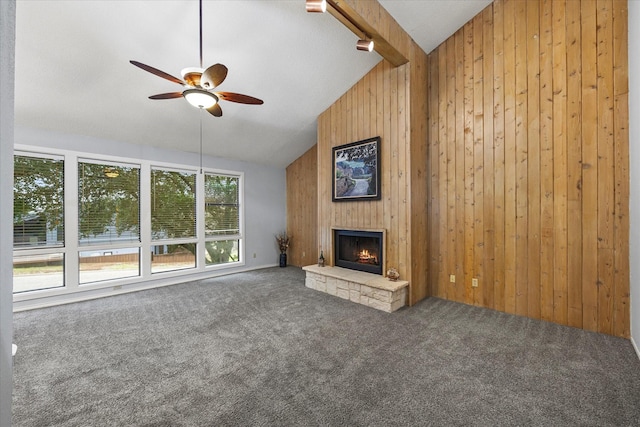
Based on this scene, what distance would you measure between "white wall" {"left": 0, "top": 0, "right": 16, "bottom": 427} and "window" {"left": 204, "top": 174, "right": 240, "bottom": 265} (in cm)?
504

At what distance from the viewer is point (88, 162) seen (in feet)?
14.1

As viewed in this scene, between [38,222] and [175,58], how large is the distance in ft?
10.2

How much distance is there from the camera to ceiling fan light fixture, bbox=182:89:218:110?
2482mm

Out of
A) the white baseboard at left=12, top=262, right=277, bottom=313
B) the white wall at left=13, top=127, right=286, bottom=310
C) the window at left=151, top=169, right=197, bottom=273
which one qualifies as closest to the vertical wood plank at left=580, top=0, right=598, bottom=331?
the white wall at left=13, top=127, right=286, bottom=310

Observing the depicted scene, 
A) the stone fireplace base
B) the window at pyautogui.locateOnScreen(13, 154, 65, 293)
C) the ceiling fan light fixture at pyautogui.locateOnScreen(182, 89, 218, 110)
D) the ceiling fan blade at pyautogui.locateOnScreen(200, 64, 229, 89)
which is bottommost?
the stone fireplace base

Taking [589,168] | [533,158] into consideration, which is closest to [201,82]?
[533,158]

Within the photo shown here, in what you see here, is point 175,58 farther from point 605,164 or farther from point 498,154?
point 605,164

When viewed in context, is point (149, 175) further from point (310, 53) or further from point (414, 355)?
point (414, 355)

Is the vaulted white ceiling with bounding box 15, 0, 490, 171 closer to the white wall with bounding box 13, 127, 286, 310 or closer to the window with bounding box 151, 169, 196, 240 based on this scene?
the white wall with bounding box 13, 127, 286, 310

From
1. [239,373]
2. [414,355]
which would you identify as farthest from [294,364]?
[414,355]

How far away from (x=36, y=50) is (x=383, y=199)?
4330 mm

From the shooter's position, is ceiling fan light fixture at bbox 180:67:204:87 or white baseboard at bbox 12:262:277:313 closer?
ceiling fan light fixture at bbox 180:67:204:87

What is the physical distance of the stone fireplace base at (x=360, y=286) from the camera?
11.5 feet

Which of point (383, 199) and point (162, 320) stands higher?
point (383, 199)
